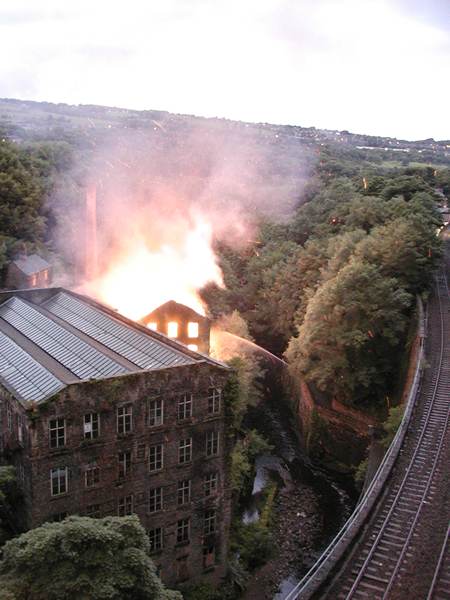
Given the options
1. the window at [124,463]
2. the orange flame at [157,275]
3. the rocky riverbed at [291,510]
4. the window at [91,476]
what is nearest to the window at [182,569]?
the rocky riverbed at [291,510]

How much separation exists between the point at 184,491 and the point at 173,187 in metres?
63.1

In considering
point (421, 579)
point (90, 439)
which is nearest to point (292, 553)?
point (421, 579)

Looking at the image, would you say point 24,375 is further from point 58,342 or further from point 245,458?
point 245,458

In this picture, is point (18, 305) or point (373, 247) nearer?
point (18, 305)

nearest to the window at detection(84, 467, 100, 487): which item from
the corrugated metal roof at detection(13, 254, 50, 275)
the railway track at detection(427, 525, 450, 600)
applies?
the railway track at detection(427, 525, 450, 600)

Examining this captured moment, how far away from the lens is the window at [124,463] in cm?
2295

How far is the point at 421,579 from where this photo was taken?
20.3m

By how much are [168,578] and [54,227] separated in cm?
4714

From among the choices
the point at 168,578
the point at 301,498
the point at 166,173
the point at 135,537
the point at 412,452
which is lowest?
the point at 301,498

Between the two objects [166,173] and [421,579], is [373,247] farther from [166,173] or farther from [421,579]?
[166,173]

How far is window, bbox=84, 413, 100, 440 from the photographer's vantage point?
71.8 ft

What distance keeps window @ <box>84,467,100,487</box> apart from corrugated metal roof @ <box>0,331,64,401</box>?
3196mm

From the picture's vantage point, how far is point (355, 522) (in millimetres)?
23359

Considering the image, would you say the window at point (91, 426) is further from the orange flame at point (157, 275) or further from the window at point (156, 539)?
the orange flame at point (157, 275)
